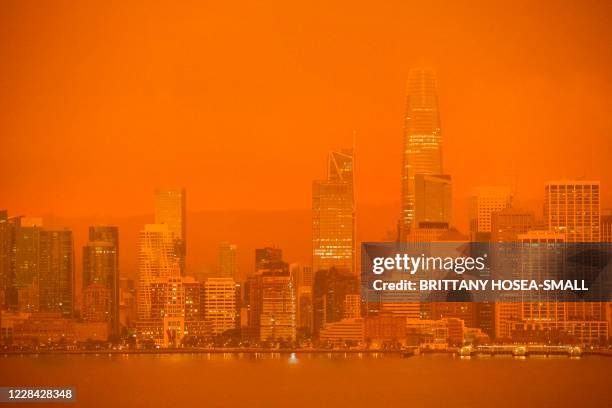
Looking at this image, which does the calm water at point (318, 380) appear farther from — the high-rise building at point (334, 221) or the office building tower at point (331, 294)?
the high-rise building at point (334, 221)

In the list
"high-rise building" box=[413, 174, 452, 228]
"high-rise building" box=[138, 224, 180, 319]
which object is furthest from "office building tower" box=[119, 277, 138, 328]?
"high-rise building" box=[413, 174, 452, 228]

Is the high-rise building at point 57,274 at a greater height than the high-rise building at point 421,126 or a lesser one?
lesser

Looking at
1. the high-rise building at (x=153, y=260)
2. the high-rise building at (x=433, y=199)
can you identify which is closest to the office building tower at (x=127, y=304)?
the high-rise building at (x=153, y=260)

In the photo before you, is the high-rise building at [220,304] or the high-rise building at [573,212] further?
the high-rise building at [220,304]

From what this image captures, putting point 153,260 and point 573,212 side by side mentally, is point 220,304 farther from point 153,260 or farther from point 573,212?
point 573,212

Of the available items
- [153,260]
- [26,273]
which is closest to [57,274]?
[26,273]

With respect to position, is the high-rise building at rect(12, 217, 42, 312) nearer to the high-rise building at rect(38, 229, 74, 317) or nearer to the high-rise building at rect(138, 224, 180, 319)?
the high-rise building at rect(38, 229, 74, 317)

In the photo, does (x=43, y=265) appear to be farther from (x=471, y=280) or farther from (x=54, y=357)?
(x=471, y=280)
